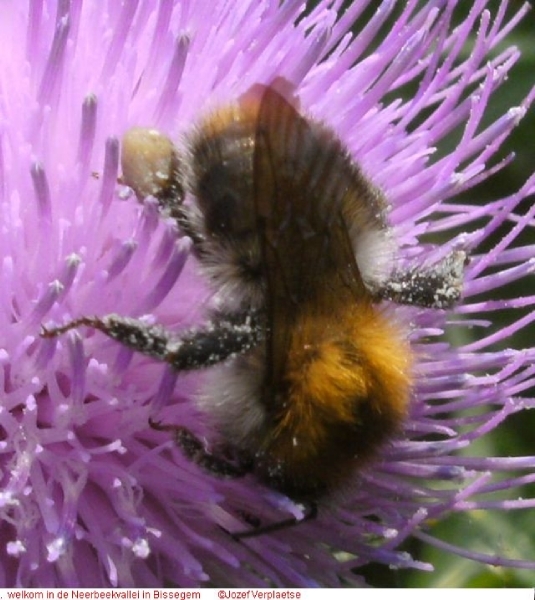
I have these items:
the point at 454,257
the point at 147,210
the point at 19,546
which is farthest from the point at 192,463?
the point at 454,257

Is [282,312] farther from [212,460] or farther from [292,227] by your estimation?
[212,460]

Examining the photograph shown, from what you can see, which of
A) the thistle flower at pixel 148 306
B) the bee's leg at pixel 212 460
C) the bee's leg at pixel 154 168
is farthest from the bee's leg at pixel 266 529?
the bee's leg at pixel 154 168

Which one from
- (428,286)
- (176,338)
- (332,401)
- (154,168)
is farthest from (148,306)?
(428,286)

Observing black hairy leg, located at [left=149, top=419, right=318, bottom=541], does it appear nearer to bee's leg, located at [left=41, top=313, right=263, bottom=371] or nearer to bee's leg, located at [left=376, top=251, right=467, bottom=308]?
bee's leg, located at [left=41, top=313, right=263, bottom=371]

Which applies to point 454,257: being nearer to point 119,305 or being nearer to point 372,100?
point 372,100

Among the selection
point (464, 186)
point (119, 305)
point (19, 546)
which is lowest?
point (19, 546)

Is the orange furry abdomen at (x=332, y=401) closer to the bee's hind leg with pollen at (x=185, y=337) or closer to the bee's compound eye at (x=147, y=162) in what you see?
the bee's hind leg with pollen at (x=185, y=337)
